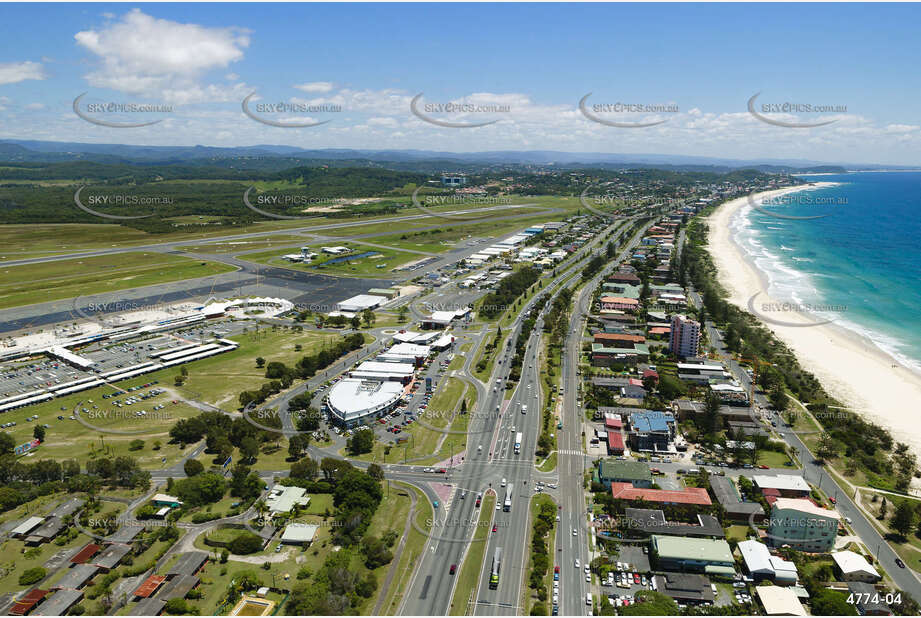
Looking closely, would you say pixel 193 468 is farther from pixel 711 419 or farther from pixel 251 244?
pixel 251 244

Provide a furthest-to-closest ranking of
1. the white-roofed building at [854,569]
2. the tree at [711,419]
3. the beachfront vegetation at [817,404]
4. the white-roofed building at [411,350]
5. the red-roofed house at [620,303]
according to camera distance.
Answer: the red-roofed house at [620,303], the white-roofed building at [411,350], the tree at [711,419], the beachfront vegetation at [817,404], the white-roofed building at [854,569]

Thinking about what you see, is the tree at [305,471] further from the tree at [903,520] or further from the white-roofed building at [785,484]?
the tree at [903,520]

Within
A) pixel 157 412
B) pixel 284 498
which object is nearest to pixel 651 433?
pixel 284 498

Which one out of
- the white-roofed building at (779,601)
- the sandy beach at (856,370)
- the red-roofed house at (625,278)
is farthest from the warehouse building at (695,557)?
the red-roofed house at (625,278)

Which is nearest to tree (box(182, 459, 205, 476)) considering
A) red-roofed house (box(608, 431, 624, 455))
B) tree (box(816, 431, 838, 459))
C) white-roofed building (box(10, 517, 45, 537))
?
white-roofed building (box(10, 517, 45, 537))

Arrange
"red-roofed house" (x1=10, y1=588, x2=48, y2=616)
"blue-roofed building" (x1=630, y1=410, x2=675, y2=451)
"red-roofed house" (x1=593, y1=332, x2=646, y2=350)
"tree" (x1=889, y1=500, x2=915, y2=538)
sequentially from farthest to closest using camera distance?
"red-roofed house" (x1=593, y1=332, x2=646, y2=350), "blue-roofed building" (x1=630, y1=410, x2=675, y2=451), "tree" (x1=889, y1=500, x2=915, y2=538), "red-roofed house" (x1=10, y1=588, x2=48, y2=616)

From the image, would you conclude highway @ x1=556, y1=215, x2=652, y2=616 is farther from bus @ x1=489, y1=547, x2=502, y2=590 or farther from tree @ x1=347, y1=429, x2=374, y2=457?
tree @ x1=347, y1=429, x2=374, y2=457

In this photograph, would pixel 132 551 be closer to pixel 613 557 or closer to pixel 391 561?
pixel 391 561
